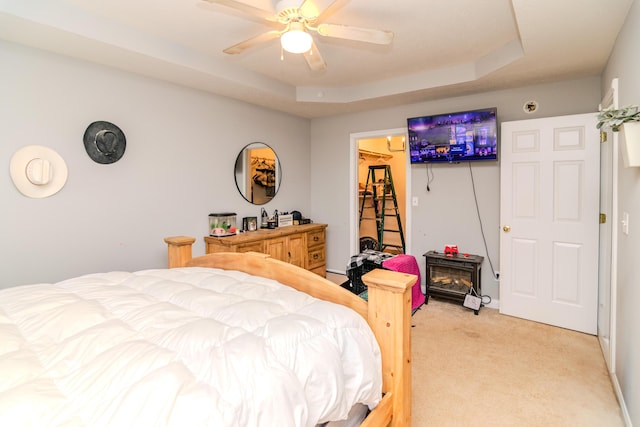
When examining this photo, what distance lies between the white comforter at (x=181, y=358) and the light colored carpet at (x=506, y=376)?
101 centimetres

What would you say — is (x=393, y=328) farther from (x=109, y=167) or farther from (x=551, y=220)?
(x=109, y=167)

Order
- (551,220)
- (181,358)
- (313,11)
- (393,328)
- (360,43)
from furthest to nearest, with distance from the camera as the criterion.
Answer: (551,220)
(360,43)
(313,11)
(393,328)
(181,358)

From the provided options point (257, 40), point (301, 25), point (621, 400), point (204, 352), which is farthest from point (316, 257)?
point (204, 352)

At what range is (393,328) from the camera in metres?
1.35

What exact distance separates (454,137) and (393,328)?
9.13 ft

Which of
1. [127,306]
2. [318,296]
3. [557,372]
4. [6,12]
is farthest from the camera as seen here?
[557,372]

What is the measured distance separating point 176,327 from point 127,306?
360 millimetres

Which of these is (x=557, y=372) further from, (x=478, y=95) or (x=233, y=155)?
(x=233, y=155)

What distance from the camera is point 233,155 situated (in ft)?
12.6

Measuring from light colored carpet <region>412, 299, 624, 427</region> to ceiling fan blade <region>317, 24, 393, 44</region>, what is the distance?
7.34 feet

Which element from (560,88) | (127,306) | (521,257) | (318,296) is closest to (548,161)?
(560,88)

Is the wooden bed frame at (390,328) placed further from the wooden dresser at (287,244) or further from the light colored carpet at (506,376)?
the wooden dresser at (287,244)

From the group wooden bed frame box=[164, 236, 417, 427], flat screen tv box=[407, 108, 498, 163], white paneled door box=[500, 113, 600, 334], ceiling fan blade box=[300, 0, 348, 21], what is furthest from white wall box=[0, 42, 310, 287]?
white paneled door box=[500, 113, 600, 334]

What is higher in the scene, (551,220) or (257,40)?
(257,40)
